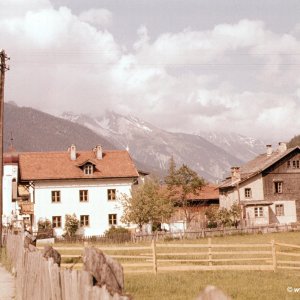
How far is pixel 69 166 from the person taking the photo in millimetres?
60531

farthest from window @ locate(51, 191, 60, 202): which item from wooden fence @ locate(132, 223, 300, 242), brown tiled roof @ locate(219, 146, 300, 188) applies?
brown tiled roof @ locate(219, 146, 300, 188)

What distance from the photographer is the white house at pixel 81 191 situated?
5703cm

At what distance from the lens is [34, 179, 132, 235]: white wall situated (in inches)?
2242

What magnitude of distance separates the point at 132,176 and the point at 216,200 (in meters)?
22.9

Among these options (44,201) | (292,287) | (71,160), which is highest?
(71,160)

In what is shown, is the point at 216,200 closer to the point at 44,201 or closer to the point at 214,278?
the point at 44,201

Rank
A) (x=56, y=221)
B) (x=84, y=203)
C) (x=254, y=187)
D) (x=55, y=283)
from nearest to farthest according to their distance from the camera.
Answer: (x=55, y=283)
(x=56, y=221)
(x=84, y=203)
(x=254, y=187)

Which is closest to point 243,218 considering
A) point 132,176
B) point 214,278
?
point 132,176

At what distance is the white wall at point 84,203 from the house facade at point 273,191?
15520 millimetres

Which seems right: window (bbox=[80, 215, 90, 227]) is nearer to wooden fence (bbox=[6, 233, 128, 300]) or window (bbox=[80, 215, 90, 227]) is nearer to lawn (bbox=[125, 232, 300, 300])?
lawn (bbox=[125, 232, 300, 300])

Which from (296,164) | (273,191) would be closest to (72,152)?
(273,191)

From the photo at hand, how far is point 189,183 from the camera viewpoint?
6731 cm

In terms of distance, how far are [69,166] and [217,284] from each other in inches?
1797

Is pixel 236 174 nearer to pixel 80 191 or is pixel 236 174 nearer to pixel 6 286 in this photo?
pixel 80 191
